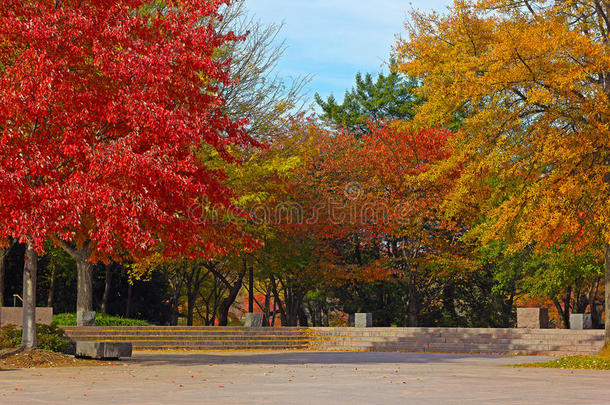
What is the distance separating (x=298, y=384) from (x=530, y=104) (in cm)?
1035

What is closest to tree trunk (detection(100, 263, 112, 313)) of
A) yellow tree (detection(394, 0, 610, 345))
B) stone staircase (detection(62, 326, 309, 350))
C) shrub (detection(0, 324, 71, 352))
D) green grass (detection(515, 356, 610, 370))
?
stone staircase (detection(62, 326, 309, 350))

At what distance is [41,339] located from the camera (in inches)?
781

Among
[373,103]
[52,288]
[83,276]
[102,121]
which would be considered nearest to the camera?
[102,121]

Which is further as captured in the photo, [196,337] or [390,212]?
[390,212]

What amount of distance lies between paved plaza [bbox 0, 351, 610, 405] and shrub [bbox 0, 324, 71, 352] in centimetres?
246

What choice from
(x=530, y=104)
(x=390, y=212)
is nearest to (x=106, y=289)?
(x=390, y=212)

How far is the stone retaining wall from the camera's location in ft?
85.8

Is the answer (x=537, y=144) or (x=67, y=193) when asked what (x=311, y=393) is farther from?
(x=537, y=144)

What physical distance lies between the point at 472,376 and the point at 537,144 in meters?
7.08

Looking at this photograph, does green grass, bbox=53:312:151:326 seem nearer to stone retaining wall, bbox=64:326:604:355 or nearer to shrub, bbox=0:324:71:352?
stone retaining wall, bbox=64:326:604:355

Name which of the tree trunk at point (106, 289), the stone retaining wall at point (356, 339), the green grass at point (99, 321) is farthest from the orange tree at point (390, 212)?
the tree trunk at point (106, 289)

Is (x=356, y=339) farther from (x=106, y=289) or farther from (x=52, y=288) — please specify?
(x=52, y=288)

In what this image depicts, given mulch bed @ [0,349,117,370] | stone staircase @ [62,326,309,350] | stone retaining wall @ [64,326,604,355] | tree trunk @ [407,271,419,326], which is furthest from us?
tree trunk @ [407,271,419,326]

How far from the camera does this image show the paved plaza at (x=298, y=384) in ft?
34.3
